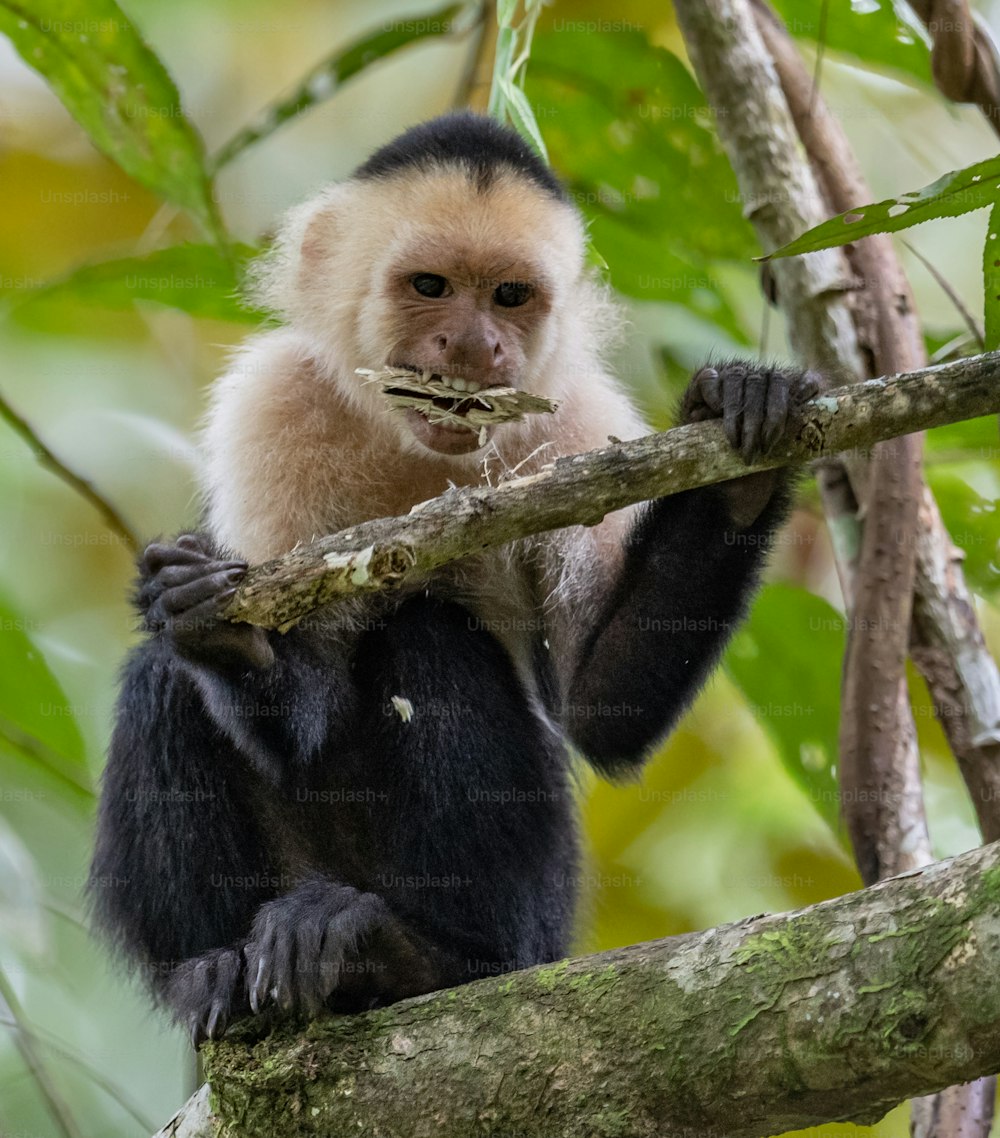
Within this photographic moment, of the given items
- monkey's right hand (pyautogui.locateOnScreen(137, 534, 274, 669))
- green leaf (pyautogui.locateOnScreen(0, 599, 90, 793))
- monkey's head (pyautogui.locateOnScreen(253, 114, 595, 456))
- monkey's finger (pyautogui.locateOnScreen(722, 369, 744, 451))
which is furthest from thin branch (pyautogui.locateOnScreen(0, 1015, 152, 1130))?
monkey's finger (pyautogui.locateOnScreen(722, 369, 744, 451))

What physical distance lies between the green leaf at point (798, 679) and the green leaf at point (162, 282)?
2.34 meters

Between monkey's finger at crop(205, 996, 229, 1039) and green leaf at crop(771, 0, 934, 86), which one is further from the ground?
green leaf at crop(771, 0, 934, 86)

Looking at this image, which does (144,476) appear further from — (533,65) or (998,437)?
(998,437)

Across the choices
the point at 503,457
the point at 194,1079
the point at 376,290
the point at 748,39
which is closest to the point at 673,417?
the point at 503,457

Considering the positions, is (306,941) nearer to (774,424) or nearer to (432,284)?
(774,424)

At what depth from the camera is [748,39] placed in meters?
5.11

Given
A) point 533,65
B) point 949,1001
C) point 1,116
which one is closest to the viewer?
point 949,1001

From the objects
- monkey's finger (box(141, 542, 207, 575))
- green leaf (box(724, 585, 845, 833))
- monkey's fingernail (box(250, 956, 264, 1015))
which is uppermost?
monkey's finger (box(141, 542, 207, 575))

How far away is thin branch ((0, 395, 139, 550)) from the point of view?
16.5ft

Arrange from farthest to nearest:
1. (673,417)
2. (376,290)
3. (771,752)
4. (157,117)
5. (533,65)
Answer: (771,752)
(533,65)
(157,117)
(376,290)
(673,417)

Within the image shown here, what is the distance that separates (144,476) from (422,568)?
501cm

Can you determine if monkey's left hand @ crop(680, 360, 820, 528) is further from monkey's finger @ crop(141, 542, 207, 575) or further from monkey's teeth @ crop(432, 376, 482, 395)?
monkey's finger @ crop(141, 542, 207, 575)

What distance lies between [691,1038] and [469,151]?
3.02 meters

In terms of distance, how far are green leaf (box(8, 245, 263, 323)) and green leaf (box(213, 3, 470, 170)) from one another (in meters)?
0.53
